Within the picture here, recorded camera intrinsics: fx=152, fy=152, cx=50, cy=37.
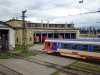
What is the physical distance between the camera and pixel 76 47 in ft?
78.6

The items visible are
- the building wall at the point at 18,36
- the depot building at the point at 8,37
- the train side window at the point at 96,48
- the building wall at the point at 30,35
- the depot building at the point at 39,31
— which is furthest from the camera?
the depot building at the point at 39,31

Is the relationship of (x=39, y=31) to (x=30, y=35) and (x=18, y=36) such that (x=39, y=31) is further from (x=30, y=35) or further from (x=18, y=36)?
(x=18, y=36)

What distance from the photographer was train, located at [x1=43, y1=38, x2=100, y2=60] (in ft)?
69.9

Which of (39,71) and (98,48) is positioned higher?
(98,48)

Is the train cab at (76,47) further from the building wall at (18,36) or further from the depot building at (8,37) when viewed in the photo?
the building wall at (18,36)

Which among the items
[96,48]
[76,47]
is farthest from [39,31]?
[96,48]

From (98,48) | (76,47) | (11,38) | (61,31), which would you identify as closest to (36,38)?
(61,31)

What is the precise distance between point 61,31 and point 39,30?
10629 millimetres

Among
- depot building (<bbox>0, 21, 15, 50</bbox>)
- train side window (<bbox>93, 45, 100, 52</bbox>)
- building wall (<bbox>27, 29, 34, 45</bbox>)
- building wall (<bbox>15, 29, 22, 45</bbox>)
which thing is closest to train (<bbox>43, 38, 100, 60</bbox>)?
train side window (<bbox>93, 45, 100, 52</bbox>)

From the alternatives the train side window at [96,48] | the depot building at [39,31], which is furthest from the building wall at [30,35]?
the train side window at [96,48]

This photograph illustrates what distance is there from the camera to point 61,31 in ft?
198

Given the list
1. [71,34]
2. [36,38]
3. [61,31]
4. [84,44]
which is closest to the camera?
[84,44]

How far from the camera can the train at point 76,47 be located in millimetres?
21297

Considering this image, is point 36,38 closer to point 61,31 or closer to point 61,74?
point 61,31
